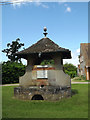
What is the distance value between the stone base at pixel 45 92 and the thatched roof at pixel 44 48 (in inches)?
97.7

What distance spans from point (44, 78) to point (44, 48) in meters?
2.14

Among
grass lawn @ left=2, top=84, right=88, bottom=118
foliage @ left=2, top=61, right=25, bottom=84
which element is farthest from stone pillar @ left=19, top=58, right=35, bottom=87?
foliage @ left=2, top=61, right=25, bottom=84

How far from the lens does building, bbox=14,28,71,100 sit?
8930 mm

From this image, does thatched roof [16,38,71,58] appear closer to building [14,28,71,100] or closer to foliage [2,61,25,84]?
building [14,28,71,100]

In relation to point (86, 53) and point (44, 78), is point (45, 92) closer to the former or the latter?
point (44, 78)

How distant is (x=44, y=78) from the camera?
973cm

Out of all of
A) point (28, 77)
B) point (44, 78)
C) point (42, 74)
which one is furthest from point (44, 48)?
point (28, 77)

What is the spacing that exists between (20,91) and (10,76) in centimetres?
1652

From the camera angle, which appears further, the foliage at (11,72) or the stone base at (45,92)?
the foliage at (11,72)

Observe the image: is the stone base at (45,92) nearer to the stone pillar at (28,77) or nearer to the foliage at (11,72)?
the stone pillar at (28,77)

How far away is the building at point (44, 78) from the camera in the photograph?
8.93m

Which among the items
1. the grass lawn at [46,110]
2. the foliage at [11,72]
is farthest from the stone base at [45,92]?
the foliage at [11,72]

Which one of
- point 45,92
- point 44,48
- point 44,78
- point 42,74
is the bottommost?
point 45,92

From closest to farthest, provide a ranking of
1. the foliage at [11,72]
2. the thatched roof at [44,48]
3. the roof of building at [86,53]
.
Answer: the thatched roof at [44,48] → the foliage at [11,72] → the roof of building at [86,53]
